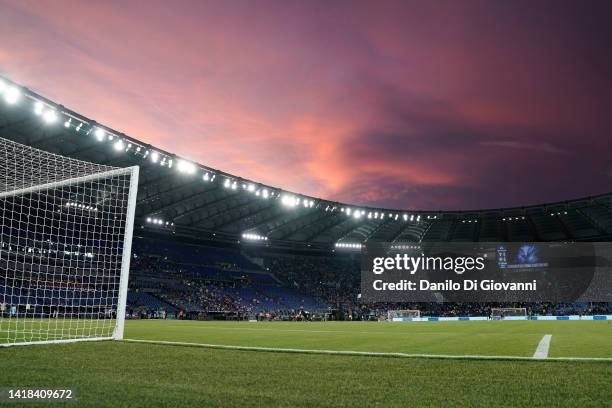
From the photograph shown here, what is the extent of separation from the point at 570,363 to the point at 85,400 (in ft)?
21.1

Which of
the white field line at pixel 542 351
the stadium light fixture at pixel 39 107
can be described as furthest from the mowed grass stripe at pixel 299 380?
the stadium light fixture at pixel 39 107

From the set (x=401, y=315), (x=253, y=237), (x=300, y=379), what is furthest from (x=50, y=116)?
(x=401, y=315)

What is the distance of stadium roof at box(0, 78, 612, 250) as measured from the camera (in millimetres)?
30609

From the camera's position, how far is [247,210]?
52062 millimetres

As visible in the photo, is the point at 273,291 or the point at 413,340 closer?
the point at 413,340

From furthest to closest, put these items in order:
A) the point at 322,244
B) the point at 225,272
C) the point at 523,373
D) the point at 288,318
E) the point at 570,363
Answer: the point at 322,244 → the point at 225,272 → the point at 288,318 → the point at 570,363 → the point at 523,373

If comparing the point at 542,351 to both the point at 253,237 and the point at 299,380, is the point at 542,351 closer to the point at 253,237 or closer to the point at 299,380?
the point at 299,380

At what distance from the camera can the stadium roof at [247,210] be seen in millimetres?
30609

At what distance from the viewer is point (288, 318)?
4528 cm

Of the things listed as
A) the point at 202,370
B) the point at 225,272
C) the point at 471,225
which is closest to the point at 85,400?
the point at 202,370

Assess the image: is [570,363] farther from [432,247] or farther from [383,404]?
[432,247]

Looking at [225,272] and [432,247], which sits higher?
[432,247]

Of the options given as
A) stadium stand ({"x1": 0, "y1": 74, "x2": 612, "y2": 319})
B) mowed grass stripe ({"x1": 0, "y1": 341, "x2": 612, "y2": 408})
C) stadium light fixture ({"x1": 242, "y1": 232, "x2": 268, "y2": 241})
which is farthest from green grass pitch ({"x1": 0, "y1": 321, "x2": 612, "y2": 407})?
stadium light fixture ({"x1": 242, "y1": 232, "x2": 268, "y2": 241})

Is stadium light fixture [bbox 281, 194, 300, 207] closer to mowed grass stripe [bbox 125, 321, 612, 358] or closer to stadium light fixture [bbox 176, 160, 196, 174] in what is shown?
stadium light fixture [bbox 176, 160, 196, 174]
